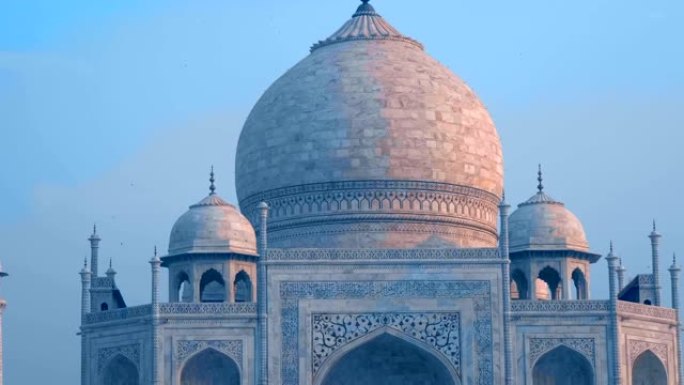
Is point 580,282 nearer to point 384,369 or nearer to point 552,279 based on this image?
point 552,279

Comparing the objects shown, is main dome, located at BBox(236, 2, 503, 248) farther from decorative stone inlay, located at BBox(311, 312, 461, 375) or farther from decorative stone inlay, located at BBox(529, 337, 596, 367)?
decorative stone inlay, located at BBox(529, 337, 596, 367)

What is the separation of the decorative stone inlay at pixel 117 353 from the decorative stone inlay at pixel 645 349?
8079 mm

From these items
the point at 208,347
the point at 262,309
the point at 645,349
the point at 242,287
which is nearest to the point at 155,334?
the point at 208,347

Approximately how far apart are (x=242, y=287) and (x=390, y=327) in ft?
12.5

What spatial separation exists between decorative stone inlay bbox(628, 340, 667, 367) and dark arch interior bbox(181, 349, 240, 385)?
647 centimetres

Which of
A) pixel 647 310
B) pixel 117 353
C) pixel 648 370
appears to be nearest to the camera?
Answer: pixel 117 353

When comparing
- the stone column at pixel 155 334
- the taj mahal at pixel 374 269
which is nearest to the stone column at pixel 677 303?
the taj mahal at pixel 374 269

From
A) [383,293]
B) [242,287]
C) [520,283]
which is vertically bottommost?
[383,293]

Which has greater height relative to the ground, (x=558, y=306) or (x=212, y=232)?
(x=212, y=232)

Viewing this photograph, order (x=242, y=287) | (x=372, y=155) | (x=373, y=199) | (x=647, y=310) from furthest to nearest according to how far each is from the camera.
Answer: (x=242, y=287) < (x=372, y=155) < (x=373, y=199) < (x=647, y=310)

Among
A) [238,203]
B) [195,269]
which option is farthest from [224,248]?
[238,203]

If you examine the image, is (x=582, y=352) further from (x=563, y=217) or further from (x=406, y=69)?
(x=406, y=69)

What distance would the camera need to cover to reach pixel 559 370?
38688 mm

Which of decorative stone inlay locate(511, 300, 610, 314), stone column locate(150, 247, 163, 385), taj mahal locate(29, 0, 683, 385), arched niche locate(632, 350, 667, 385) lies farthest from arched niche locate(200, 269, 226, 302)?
arched niche locate(632, 350, 667, 385)
